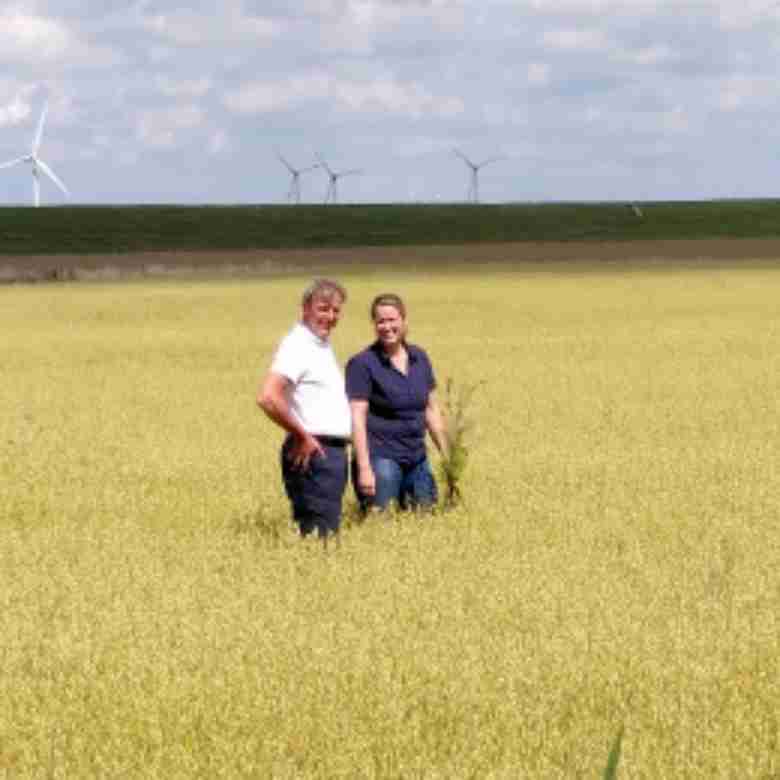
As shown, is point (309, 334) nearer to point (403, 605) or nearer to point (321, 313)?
point (321, 313)

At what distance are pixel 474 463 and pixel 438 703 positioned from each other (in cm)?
802

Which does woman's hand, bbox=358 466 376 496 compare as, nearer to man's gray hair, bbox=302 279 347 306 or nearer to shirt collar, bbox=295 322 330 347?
shirt collar, bbox=295 322 330 347

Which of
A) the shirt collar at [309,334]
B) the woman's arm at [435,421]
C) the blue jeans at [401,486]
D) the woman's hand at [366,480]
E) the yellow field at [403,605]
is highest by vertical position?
the shirt collar at [309,334]

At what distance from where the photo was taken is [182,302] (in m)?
47.7

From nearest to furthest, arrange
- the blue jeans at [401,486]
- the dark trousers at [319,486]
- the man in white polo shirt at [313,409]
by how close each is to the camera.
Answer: the man in white polo shirt at [313,409] → the dark trousers at [319,486] → the blue jeans at [401,486]

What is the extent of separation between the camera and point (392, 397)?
11.0 m

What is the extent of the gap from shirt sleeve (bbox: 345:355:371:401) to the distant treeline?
79719 mm

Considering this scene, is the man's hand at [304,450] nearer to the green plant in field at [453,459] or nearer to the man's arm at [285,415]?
the man's arm at [285,415]

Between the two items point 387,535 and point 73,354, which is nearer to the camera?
point 387,535

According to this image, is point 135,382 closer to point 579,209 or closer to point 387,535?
point 387,535

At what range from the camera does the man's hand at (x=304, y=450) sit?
391 inches

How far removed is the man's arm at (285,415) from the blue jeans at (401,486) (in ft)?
2.58

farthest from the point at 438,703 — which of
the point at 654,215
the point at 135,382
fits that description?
the point at 654,215

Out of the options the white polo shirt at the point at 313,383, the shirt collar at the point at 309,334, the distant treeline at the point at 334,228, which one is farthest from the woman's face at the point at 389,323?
the distant treeline at the point at 334,228
